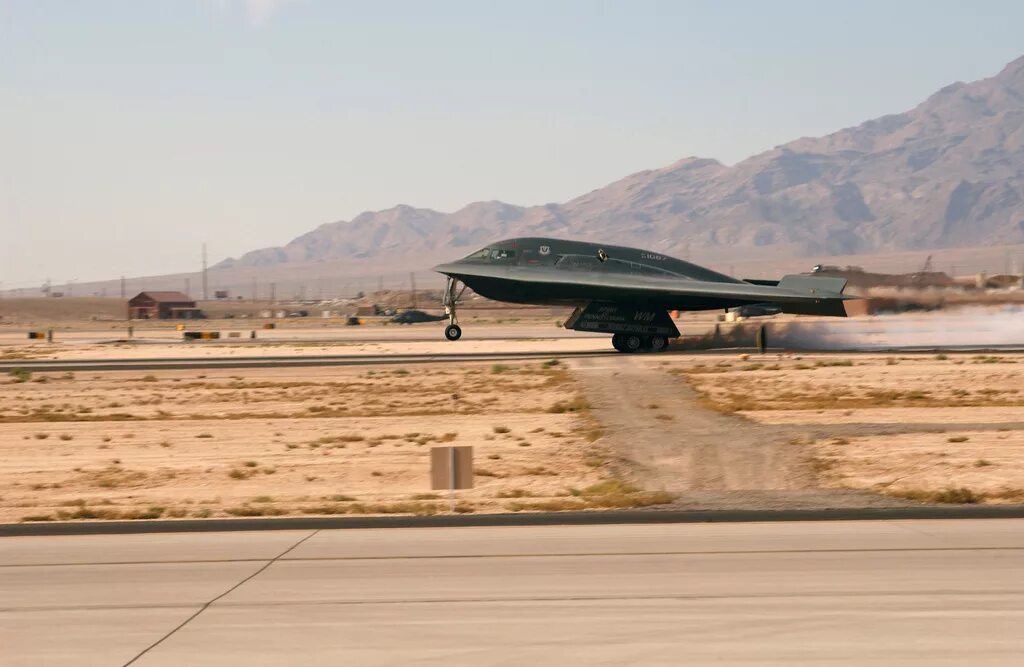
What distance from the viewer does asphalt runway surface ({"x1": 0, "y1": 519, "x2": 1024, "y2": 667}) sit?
9680 millimetres

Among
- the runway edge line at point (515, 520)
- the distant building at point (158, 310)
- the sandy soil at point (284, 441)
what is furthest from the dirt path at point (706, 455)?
the distant building at point (158, 310)

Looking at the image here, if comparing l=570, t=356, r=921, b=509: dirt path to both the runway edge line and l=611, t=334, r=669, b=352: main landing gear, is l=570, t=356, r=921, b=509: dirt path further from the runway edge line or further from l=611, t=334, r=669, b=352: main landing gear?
l=611, t=334, r=669, b=352: main landing gear

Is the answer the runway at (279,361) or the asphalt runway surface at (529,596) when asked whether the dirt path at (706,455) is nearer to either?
the asphalt runway surface at (529,596)

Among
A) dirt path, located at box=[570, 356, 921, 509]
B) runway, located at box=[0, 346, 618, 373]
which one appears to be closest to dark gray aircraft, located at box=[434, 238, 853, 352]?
runway, located at box=[0, 346, 618, 373]

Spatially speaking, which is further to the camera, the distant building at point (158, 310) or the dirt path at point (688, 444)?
the distant building at point (158, 310)

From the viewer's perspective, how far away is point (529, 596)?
11555mm

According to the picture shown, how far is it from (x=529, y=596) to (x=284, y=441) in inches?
633

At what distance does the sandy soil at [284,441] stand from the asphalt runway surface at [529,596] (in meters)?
3.81

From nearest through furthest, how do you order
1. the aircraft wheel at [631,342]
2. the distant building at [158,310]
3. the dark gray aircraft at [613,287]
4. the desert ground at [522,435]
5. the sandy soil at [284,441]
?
the desert ground at [522,435] < the sandy soil at [284,441] < the dark gray aircraft at [613,287] < the aircraft wheel at [631,342] < the distant building at [158,310]

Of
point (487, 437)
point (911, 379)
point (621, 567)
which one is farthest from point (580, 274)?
point (621, 567)

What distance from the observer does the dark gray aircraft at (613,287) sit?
47500 mm

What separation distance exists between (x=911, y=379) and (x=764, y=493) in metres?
20.0

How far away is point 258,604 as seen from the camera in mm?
11328

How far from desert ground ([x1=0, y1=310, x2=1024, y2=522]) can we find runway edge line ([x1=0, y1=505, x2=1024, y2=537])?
3.18 feet
